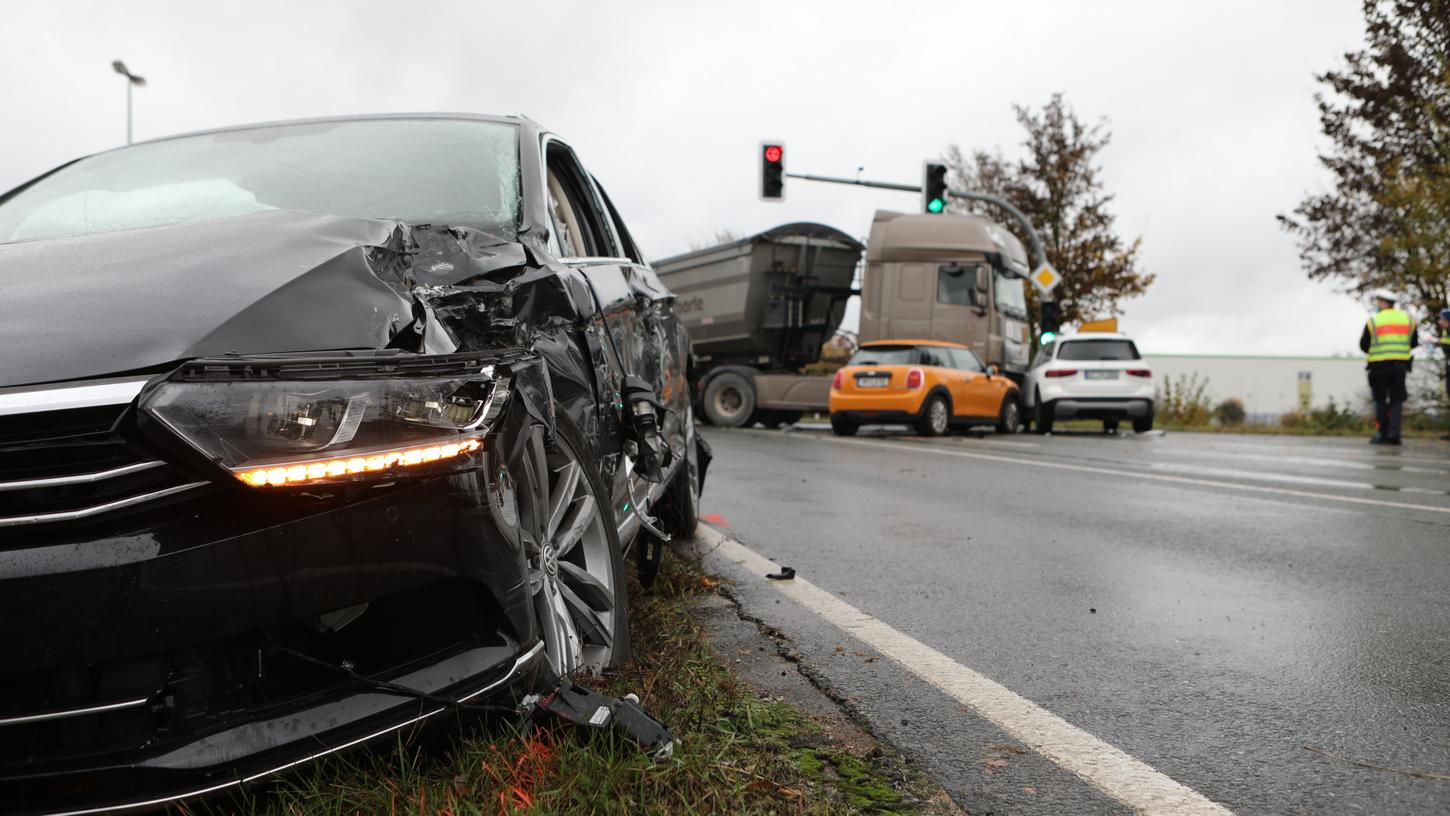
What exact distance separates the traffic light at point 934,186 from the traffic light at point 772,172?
3.04 metres

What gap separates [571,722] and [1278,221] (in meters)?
23.2

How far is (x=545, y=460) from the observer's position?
97.8 inches

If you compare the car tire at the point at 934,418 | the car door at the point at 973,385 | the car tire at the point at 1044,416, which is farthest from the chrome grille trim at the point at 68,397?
the car tire at the point at 1044,416

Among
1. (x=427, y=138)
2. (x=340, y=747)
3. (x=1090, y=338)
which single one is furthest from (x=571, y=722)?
(x=1090, y=338)

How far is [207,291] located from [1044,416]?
19527 mm

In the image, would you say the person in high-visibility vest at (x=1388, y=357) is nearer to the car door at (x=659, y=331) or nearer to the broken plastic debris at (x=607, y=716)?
the car door at (x=659, y=331)

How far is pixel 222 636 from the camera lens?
69.0 inches

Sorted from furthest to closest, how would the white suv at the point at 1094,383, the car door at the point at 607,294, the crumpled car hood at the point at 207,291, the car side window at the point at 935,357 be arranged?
1. the white suv at the point at 1094,383
2. the car side window at the point at 935,357
3. the car door at the point at 607,294
4. the crumpled car hood at the point at 207,291

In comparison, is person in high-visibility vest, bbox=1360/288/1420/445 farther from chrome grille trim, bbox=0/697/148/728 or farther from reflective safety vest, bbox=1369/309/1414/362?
chrome grille trim, bbox=0/697/148/728

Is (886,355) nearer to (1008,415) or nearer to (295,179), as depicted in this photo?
(1008,415)

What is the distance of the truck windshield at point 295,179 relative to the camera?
126 inches

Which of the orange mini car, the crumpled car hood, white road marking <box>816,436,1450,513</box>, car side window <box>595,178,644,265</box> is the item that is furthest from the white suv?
the crumpled car hood

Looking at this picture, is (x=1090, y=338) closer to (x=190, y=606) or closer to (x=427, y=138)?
(x=427, y=138)

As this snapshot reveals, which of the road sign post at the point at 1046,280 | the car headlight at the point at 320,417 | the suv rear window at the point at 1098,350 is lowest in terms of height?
the car headlight at the point at 320,417
